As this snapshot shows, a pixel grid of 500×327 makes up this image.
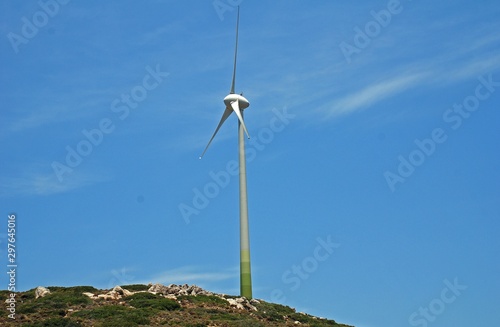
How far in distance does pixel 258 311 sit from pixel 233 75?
30.2m

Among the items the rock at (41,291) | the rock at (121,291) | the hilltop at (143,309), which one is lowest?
the hilltop at (143,309)

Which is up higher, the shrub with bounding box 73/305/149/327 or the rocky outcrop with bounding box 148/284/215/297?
the rocky outcrop with bounding box 148/284/215/297

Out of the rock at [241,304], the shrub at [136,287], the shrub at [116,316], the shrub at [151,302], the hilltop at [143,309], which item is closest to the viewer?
the shrub at [116,316]

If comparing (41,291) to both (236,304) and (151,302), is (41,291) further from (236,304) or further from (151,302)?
(236,304)

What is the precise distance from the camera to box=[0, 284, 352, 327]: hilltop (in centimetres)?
5738

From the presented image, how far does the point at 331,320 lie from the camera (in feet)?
245

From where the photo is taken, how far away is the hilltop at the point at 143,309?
5738 cm

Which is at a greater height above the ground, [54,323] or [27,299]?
[27,299]

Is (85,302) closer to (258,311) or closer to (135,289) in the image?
(135,289)

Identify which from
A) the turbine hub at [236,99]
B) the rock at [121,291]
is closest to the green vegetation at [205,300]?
the rock at [121,291]

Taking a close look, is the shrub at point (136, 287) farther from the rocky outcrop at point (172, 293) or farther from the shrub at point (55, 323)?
the shrub at point (55, 323)

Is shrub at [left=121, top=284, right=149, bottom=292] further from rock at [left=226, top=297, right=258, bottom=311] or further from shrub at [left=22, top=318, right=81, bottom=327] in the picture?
shrub at [left=22, top=318, right=81, bottom=327]

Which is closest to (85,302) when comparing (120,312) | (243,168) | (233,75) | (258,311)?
(120,312)

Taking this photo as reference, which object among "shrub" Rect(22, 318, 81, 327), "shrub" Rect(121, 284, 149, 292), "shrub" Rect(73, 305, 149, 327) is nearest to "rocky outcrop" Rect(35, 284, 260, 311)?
"shrub" Rect(121, 284, 149, 292)
